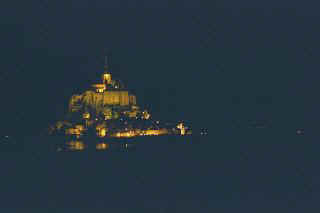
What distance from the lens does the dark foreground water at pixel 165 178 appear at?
30.6 m

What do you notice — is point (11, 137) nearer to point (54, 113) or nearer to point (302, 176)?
point (54, 113)

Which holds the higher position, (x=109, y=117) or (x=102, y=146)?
(x=109, y=117)

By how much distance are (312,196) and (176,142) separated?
134 feet

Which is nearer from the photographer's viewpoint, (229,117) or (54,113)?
(54,113)

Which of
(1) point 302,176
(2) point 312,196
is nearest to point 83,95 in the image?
(1) point 302,176

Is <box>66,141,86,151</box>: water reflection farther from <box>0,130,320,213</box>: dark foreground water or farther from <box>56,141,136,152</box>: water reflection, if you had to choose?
<box>0,130,320,213</box>: dark foreground water

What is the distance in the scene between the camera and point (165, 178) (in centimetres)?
4244

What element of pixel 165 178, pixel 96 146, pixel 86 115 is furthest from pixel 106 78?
Result: pixel 165 178

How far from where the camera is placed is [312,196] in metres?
31.4

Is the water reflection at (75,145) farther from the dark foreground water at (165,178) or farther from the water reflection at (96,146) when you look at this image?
the dark foreground water at (165,178)

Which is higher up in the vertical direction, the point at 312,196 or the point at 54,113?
the point at 54,113

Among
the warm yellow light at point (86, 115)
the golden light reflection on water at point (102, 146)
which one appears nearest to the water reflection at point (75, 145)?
the golden light reflection on water at point (102, 146)

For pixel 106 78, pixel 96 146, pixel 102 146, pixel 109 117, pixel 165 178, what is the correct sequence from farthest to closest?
pixel 106 78, pixel 109 117, pixel 102 146, pixel 96 146, pixel 165 178

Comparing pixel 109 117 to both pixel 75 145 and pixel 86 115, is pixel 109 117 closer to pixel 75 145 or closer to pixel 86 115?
pixel 86 115
